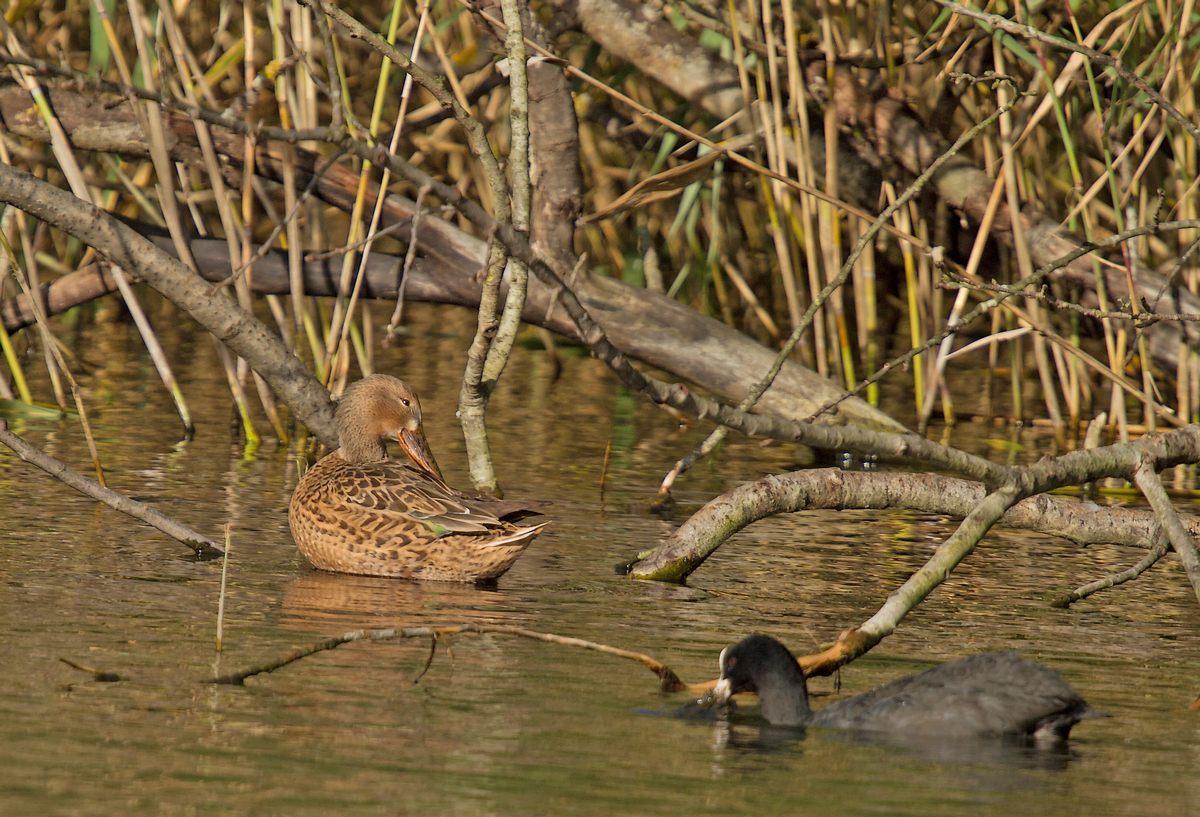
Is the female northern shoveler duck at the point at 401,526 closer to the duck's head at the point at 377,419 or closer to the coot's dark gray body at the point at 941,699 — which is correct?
the duck's head at the point at 377,419

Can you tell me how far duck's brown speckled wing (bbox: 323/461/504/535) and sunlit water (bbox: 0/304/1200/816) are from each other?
0.68 ft

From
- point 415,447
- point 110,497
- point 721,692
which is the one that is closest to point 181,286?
point 415,447

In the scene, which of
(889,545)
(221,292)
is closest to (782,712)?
(889,545)

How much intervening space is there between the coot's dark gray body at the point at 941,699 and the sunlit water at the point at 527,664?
0.08 m

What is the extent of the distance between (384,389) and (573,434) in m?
2.42

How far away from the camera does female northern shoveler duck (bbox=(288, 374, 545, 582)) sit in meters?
5.81

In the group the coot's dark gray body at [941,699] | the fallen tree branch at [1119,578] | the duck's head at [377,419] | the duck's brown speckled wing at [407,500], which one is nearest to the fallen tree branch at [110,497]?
the duck's brown speckled wing at [407,500]

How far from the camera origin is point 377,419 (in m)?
6.74

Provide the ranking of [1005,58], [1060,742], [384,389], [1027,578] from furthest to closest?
[1005,58]
[384,389]
[1027,578]
[1060,742]

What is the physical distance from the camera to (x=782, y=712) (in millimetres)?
4219

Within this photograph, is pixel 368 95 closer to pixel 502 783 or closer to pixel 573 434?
pixel 573 434

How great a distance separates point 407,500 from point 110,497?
932 mm

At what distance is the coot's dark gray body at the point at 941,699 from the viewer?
4090 millimetres

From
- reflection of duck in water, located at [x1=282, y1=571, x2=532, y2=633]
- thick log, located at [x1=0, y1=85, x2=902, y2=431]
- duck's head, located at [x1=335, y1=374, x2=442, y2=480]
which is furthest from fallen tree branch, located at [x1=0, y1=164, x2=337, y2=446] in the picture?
reflection of duck in water, located at [x1=282, y1=571, x2=532, y2=633]
